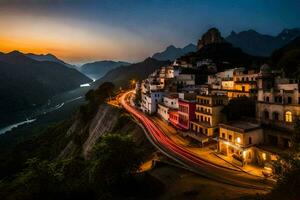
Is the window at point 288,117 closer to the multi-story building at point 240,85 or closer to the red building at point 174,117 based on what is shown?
the multi-story building at point 240,85

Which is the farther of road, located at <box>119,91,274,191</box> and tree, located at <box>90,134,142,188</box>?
road, located at <box>119,91,274,191</box>

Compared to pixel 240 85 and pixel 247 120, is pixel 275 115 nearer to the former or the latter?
pixel 247 120

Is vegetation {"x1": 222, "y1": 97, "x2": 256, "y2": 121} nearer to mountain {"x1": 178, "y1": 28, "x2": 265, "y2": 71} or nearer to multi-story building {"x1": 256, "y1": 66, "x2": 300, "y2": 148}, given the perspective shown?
multi-story building {"x1": 256, "y1": 66, "x2": 300, "y2": 148}

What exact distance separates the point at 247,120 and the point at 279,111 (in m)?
6.82

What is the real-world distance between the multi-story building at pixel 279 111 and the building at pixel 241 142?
2.19m

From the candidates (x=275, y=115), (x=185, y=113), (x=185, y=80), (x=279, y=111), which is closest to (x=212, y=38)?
(x=185, y=80)

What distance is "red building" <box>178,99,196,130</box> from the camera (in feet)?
187

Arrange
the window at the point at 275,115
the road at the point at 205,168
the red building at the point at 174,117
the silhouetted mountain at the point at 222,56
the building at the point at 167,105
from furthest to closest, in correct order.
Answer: the silhouetted mountain at the point at 222,56 < the building at the point at 167,105 < the red building at the point at 174,117 < the window at the point at 275,115 < the road at the point at 205,168

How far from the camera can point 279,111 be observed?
135ft

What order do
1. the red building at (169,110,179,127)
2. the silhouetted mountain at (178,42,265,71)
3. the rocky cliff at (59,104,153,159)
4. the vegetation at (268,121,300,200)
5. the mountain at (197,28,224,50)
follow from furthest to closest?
the mountain at (197,28,224,50), the silhouetted mountain at (178,42,265,71), the rocky cliff at (59,104,153,159), the red building at (169,110,179,127), the vegetation at (268,121,300,200)

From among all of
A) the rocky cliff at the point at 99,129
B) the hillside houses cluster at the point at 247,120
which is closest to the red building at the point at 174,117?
the hillside houses cluster at the point at 247,120

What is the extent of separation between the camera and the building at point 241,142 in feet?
126

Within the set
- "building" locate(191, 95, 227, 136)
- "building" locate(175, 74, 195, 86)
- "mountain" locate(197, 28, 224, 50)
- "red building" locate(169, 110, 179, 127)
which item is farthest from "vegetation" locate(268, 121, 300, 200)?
"mountain" locate(197, 28, 224, 50)

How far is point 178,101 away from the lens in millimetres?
63844
